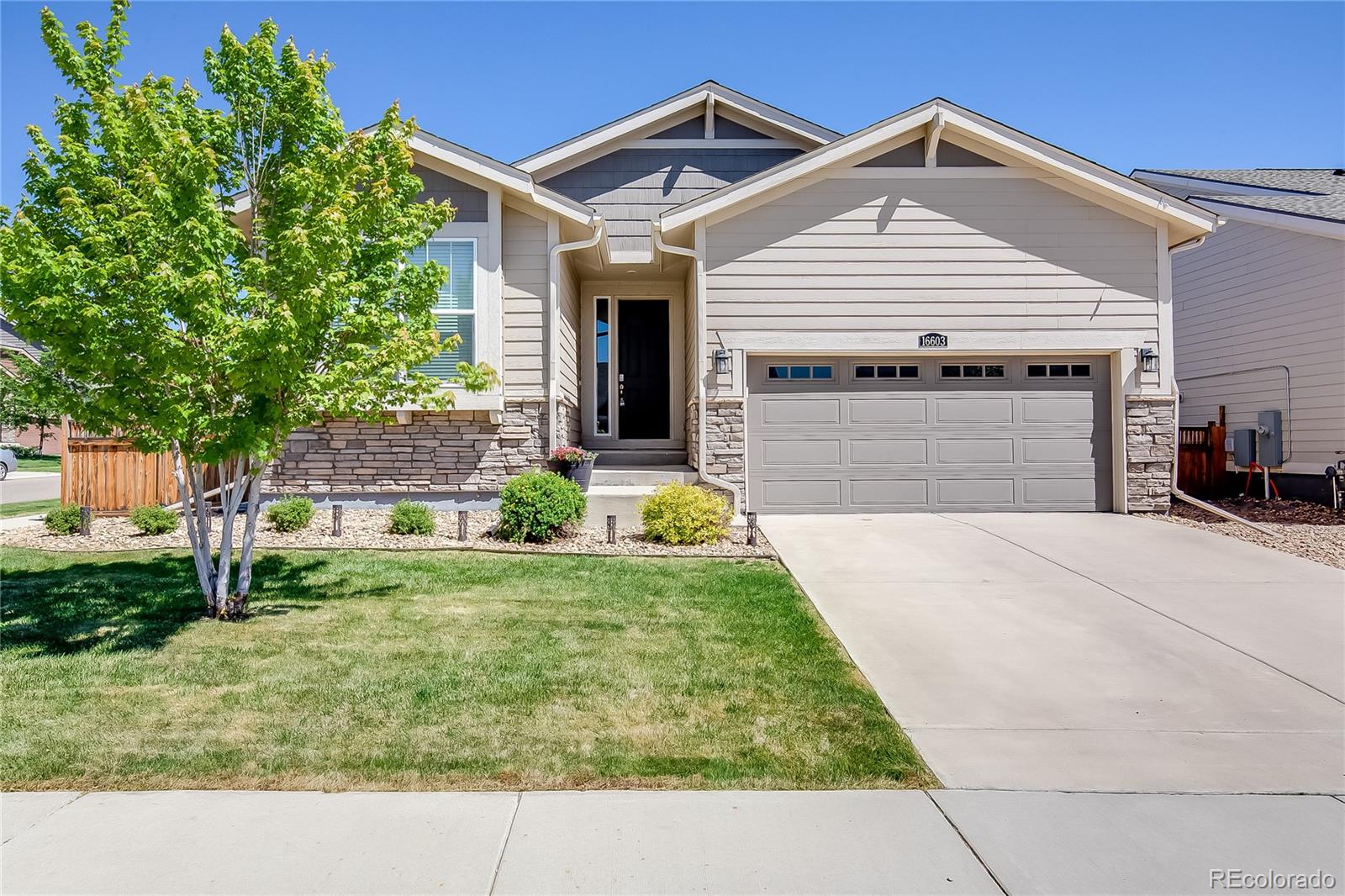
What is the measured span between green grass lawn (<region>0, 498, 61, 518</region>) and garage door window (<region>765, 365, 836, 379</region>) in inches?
445

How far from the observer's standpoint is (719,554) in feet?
25.1

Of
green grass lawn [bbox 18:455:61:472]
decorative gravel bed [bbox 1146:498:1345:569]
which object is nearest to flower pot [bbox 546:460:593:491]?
decorative gravel bed [bbox 1146:498:1345:569]

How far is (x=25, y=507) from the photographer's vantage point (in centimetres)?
1297

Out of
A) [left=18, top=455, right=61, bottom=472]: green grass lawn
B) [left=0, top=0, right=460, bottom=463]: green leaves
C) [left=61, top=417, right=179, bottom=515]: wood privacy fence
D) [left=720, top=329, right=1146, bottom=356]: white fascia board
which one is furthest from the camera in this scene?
[left=18, top=455, right=61, bottom=472]: green grass lawn

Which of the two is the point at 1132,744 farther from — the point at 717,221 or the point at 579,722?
the point at 717,221

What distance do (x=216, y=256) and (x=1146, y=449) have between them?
11.2 m

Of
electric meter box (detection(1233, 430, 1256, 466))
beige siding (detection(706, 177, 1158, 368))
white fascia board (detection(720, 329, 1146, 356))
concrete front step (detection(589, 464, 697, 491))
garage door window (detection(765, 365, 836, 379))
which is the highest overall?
beige siding (detection(706, 177, 1158, 368))

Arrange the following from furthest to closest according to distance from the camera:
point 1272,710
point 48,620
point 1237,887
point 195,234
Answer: point 48,620, point 195,234, point 1272,710, point 1237,887

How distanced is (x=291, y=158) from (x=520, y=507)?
4.06m

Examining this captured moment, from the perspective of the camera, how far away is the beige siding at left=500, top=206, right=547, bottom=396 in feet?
32.9

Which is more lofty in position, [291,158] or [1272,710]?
[291,158]

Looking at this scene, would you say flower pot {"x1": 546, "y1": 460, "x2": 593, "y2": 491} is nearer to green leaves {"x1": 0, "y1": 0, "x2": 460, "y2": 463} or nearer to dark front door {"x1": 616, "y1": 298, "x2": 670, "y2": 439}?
dark front door {"x1": 616, "y1": 298, "x2": 670, "y2": 439}

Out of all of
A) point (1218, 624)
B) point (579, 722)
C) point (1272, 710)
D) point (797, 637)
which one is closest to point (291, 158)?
point (579, 722)

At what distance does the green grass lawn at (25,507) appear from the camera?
11.9 m
